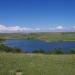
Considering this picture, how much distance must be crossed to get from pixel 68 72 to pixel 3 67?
4340 millimetres

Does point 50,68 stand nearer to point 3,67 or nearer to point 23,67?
point 23,67

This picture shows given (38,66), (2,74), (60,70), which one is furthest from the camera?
(38,66)

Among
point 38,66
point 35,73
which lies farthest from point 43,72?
point 38,66

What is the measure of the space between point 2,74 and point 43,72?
2465mm

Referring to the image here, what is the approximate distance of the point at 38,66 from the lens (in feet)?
46.0

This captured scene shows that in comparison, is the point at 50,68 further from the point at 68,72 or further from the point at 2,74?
the point at 2,74

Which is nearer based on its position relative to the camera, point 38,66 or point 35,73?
point 35,73

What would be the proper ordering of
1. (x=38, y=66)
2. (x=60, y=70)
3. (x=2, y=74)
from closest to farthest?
(x=2, y=74), (x=60, y=70), (x=38, y=66)

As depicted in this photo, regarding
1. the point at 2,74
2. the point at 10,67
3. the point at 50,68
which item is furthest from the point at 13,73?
the point at 50,68

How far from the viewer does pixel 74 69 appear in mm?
13219

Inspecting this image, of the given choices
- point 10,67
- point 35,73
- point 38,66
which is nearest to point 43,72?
point 35,73

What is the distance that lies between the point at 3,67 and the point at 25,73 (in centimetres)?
216

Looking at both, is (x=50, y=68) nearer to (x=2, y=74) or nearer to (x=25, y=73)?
(x=25, y=73)

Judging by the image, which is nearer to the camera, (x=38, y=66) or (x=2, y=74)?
(x=2, y=74)
